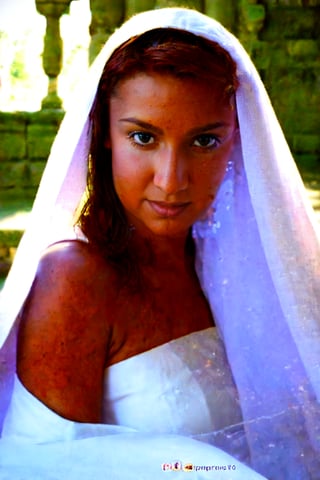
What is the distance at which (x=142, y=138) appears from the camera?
1612 millimetres

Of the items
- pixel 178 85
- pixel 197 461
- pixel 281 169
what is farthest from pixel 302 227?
pixel 197 461

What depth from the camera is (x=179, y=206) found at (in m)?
1.64

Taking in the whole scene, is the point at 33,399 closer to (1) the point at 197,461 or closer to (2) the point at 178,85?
(1) the point at 197,461

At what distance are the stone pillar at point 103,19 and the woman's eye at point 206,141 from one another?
4800 millimetres

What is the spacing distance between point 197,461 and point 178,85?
29.2 inches

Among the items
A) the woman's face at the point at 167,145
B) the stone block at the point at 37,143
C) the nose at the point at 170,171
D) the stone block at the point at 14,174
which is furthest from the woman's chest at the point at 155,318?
the stone block at the point at 37,143

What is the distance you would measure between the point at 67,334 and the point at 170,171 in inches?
15.4

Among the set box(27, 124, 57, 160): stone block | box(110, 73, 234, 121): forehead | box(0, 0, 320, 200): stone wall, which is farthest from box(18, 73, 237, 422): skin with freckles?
box(0, 0, 320, 200): stone wall

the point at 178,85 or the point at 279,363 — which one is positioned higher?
the point at 178,85

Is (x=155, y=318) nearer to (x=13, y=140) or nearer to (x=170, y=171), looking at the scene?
(x=170, y=171)

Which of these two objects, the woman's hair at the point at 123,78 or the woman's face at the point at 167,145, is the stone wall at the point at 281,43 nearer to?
the woman's hair at the point at 123,78

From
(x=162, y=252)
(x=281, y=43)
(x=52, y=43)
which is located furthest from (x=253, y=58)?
(x=162, y=252)

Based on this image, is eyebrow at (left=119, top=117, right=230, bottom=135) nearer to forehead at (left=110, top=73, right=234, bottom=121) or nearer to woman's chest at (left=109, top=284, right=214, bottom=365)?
forehead at (left=110, top=73, right=234, bottom=121)

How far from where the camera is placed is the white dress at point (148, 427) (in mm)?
1497
